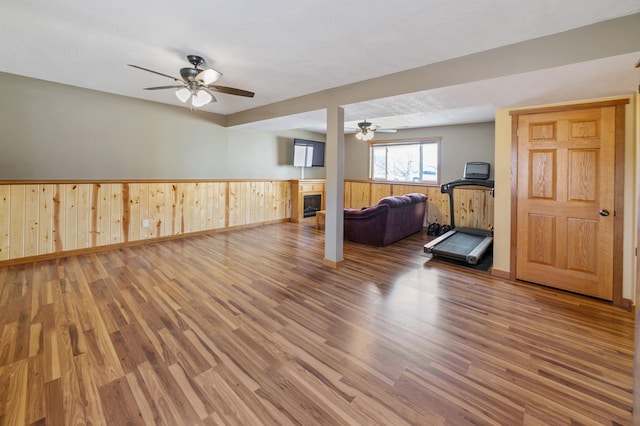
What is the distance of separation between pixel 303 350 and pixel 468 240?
4012mm

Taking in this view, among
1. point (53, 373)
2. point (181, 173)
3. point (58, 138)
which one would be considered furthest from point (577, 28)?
point (58, 138)

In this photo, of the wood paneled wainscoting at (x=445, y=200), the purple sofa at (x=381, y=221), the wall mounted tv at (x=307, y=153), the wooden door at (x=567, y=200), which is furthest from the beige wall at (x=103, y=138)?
the wooden door at (x=567, y=200)

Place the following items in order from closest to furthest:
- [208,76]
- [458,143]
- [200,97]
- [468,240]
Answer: [208,76], [200,97], [468,240], [458,143]

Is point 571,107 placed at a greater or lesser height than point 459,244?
greater

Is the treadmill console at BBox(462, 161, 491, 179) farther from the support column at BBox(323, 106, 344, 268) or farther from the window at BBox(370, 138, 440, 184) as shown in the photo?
the support column at BBox(323, 106, 344, 268)

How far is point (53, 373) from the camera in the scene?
1.81 meters

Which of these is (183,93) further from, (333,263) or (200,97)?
(333,263)

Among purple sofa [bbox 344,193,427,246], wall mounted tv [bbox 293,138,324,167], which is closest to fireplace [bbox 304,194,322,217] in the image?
wall mounted tv [bbox 293,138,324,167]

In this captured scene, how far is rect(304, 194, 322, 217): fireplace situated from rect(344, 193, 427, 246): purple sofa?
2.73 metres

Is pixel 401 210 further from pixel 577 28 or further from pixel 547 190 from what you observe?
pixel 577 28

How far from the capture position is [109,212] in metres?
4.69

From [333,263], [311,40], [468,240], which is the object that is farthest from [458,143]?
[311,40]

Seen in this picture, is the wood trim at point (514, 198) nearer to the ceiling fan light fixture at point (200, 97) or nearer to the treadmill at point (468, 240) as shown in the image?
the treadmill at point (468, 240)

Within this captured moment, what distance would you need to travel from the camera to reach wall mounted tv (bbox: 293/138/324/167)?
7.64 meters
